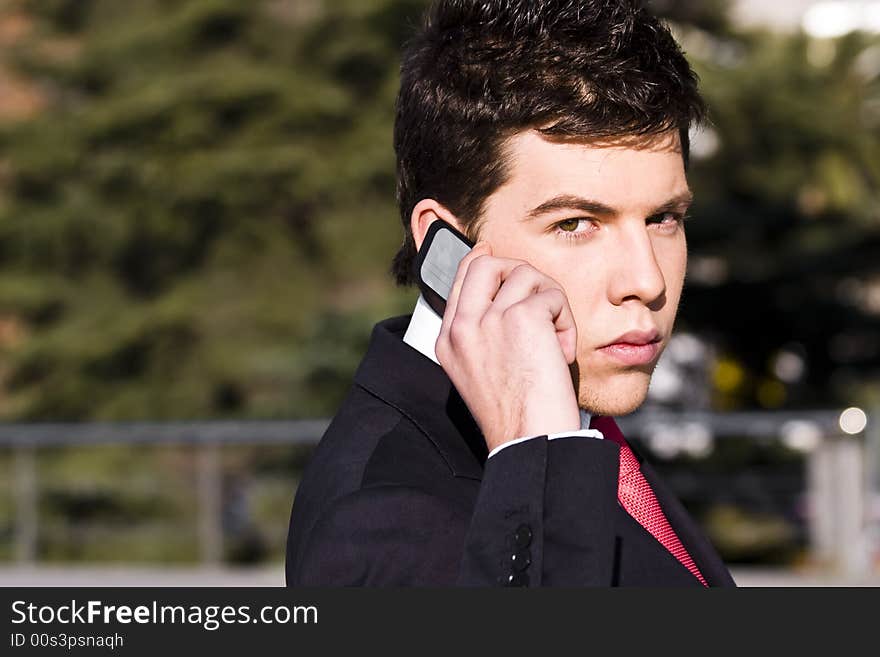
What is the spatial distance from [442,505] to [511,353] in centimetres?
20

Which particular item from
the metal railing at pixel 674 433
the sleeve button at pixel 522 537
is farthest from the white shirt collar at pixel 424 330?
the metal railing at pixel 674 433

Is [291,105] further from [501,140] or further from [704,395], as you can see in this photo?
[501,140]

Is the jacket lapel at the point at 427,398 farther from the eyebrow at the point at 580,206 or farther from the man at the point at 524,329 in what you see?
the eyebrow at the point at 580,206

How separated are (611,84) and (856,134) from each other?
1429cm

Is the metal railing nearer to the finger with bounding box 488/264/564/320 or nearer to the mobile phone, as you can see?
the mobile phone

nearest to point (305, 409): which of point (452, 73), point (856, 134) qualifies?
point (856, 134)

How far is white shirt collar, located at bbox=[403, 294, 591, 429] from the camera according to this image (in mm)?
1943

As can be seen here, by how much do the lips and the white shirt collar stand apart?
13cm

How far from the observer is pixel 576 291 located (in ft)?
5.85

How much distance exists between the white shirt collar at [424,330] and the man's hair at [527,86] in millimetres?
132

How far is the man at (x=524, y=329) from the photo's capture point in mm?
1516

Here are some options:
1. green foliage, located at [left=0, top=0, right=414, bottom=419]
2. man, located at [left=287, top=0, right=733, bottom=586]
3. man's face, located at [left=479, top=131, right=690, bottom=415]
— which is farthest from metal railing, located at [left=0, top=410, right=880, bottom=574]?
man's face, located at [left=479, top=131, right=690, bottom=415]

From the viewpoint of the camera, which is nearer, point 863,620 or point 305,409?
point 863,620

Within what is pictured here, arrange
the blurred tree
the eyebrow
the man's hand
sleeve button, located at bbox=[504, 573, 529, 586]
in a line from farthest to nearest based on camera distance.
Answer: the blurred tree → the eyebrow → the man's hand → sleeve button, located at bbox=[504, 573, 529, 586]
